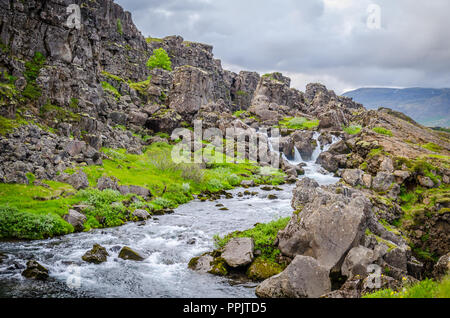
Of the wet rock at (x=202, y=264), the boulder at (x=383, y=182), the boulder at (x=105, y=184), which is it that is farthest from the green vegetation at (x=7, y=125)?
the boulder at (x=383, y=182)

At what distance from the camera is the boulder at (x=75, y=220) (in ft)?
84.8

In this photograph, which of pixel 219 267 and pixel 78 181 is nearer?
pixel 219 267

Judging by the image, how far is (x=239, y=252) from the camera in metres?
20.0

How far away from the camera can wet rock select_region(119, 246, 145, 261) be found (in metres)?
21.1

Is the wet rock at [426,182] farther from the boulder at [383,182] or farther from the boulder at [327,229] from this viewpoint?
the boulder at [327,229]

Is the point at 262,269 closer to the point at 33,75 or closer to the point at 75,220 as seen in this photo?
the point at 75,220

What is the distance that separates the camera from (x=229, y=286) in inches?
677

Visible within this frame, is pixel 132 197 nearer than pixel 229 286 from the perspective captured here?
No

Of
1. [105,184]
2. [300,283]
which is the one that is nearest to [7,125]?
[105,184]

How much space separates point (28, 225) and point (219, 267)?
53.1ft
